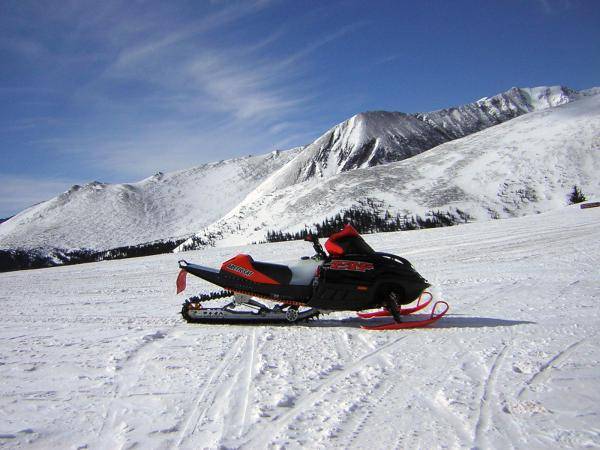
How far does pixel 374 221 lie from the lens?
8212 cm

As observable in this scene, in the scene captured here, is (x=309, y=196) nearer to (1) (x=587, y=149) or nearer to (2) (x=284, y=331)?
(1) (x=587, y=149)

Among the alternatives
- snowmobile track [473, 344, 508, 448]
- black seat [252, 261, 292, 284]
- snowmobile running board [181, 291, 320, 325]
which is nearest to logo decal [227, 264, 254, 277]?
black seat [252, 261, 292, 284]

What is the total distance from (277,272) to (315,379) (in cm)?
302

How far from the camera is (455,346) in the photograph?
19.3 ft

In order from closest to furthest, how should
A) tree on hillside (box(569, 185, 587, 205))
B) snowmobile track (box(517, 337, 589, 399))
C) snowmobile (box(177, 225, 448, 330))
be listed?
snowmobile track (box(517, 337, 589, 399)) < snowmobile (box(177, 225, 448, 330)) < tree on hillside (box(569, 185, 587, 205))

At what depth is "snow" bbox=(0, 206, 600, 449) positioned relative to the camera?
3.63m

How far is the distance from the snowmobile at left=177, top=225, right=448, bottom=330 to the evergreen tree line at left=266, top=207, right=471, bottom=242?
213 feet

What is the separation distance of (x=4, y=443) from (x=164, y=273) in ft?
49.5

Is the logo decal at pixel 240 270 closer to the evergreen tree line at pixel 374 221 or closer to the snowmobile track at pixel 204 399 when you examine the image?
the snowmobile track at pixel 204 399

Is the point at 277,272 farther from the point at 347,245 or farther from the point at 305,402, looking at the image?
the point at 305,402

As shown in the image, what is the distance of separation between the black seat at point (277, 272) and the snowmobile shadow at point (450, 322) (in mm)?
836

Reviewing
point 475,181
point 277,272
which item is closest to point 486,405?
point 277,272

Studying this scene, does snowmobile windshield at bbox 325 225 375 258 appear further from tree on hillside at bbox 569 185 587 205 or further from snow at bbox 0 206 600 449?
tree on hillside at bbox 569 185 587 205

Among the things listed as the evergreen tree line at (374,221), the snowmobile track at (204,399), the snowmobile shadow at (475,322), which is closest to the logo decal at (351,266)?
the snowmobile shadow at (475,322)
